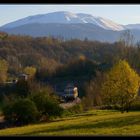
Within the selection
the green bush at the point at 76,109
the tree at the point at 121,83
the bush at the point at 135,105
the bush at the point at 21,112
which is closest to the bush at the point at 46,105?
the bush at the point at 21,112

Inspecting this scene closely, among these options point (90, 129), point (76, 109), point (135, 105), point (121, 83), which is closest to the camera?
point (90, 129)

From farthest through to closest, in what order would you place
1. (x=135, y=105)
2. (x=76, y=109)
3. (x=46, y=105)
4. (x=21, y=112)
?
(x=76, y=109) < (x=135, y=105) < (x=46, y=105) < (x=21, y=112)

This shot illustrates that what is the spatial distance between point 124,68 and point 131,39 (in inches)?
2237

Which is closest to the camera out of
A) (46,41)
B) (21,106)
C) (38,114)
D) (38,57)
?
(21,106)

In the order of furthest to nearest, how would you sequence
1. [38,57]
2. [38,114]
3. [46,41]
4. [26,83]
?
[46,41], [38,57], [26,83], [38,114]

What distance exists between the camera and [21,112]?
31.2 meters

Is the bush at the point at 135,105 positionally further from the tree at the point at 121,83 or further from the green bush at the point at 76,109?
the green bush at the point at 76,109

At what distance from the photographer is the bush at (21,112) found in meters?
31.5

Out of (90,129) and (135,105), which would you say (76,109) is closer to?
(135,105)

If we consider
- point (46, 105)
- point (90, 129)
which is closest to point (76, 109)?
point (46, 105)

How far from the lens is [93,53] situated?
131375 mm

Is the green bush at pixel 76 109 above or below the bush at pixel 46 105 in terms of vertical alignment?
below
